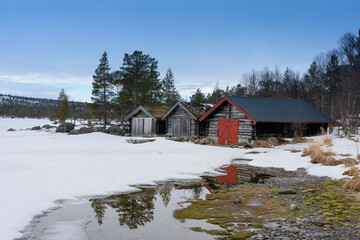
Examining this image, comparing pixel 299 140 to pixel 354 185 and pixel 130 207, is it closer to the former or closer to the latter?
pixel 354 185

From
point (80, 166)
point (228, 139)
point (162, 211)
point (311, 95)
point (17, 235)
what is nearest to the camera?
point (17, 235)

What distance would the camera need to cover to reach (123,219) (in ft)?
23.4

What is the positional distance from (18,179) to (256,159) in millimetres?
12727

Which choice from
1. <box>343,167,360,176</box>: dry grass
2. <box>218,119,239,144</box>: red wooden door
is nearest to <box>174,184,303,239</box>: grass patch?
<box>343,167,360,176</box>: dry grass

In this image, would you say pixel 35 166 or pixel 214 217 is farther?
pixel 35 166

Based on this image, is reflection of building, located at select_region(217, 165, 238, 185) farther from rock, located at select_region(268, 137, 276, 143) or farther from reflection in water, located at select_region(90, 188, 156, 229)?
rock, located at select_region(268, 137, 276, 143)

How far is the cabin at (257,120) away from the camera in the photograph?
26031 mm

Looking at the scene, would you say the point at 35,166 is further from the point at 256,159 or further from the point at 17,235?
A: the point at 256,159

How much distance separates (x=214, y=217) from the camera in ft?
23.6

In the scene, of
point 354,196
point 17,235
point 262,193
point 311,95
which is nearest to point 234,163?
point 262,193

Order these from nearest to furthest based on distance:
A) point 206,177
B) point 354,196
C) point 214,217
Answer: point 214,217 < point 354,196 < point 206,177

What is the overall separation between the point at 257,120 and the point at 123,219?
1945 cm

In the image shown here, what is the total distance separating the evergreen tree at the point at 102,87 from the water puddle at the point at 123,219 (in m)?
37.8

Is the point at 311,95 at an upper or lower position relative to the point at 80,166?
upper
